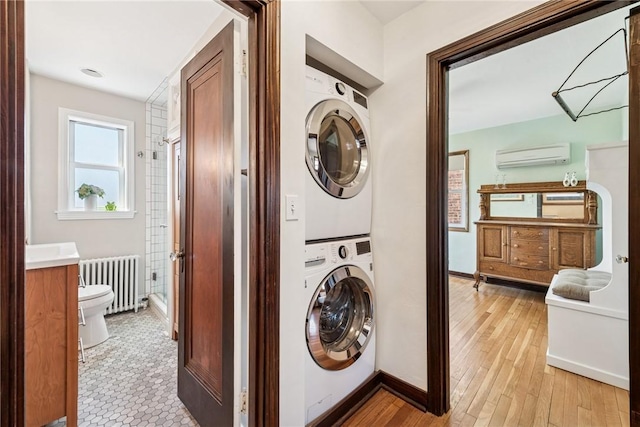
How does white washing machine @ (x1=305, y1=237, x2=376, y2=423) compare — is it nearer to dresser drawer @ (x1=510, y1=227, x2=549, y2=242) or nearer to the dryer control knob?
the dryer control knob

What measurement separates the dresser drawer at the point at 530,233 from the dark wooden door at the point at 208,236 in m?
3.85

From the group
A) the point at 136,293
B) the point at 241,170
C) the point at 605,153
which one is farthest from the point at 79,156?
the point at 605,153

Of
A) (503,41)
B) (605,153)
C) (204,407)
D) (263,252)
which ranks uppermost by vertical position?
(503,41)

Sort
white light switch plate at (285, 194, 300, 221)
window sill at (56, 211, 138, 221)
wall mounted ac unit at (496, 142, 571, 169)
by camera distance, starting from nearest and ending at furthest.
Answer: white light switch plate at (285, 194, 300, 221)
window sill at (56, 211, 138, 221)
wall mounted ac unit at (496, 142, 571, 169)

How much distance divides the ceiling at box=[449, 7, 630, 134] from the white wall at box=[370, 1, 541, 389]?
1.04 metres

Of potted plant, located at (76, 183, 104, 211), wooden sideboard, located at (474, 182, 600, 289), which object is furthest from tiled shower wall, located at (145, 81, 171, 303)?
Answer: wooden sideboard, located at (474, 182, 600, 289)

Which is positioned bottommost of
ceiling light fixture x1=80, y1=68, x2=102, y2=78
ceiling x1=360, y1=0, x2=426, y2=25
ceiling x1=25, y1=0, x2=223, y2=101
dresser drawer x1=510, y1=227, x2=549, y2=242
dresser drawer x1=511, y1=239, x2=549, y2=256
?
dresser drawer x1=511, y1=239, x2=549, y2=256

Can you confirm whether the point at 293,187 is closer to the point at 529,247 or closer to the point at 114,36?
the point at 114,36

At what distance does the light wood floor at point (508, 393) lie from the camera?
1512 mm

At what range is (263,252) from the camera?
3.67ft

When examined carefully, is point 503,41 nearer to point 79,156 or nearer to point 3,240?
point 3,240

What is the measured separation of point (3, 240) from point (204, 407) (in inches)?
48.6

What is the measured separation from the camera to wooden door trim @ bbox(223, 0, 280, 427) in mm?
1115

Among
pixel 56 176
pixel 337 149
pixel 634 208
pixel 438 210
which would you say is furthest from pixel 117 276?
pixel 634 208
